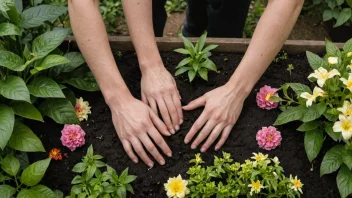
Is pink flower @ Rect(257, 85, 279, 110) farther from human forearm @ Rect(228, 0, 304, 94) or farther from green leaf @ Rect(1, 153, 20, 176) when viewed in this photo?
green leaf @ Rect(1, 153, 20, 176)

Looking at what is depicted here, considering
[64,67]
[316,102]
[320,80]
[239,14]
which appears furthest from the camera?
[239,14]

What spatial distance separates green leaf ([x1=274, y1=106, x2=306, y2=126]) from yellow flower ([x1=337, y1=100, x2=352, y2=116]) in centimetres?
17

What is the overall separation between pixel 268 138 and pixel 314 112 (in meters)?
0.20

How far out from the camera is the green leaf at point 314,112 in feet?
6.14

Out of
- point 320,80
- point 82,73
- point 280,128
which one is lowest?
point 280,128

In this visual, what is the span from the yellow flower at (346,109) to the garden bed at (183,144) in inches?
9.8

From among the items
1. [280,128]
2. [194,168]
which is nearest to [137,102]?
[194,168]

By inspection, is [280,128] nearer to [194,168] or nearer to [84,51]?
[194,168]

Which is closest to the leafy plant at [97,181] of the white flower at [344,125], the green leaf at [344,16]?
the white flower at [344,125]

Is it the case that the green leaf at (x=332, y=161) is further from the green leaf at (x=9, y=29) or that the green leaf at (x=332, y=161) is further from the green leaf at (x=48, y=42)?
the green leaf at (x=9, y=29)

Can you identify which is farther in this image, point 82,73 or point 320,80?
point 82,73

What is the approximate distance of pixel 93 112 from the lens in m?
2.15

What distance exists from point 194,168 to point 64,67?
0.70 m

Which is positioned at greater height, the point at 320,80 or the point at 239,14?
the point at 320,80
